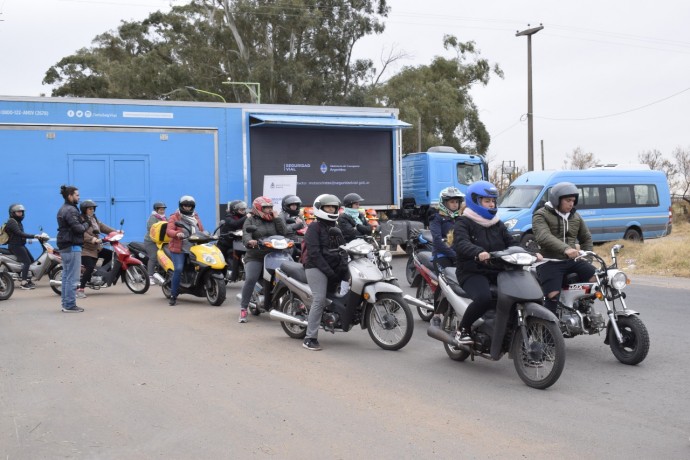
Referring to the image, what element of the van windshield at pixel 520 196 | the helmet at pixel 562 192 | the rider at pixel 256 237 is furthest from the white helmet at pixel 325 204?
the van windshield at pixel 520 196

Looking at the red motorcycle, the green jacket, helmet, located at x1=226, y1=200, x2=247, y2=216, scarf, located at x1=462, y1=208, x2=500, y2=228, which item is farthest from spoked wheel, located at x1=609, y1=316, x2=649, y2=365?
the red motorcycle

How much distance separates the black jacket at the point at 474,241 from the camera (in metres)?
6.98

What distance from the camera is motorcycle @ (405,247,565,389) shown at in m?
6.38

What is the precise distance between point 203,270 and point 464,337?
20.3 ft

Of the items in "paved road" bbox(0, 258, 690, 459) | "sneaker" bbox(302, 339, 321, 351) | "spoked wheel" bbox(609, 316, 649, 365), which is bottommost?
"paved road" bbox(0, 258, 690, 459)

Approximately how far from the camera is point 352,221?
1158cm

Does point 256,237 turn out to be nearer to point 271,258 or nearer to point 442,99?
point 271,258

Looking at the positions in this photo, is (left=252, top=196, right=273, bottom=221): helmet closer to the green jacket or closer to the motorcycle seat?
the motorcycle seat

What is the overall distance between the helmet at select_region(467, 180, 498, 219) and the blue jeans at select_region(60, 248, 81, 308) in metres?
6.70

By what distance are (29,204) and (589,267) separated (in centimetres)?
1350

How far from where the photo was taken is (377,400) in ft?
20.5

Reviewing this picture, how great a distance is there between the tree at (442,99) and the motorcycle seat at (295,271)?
39.6 metres

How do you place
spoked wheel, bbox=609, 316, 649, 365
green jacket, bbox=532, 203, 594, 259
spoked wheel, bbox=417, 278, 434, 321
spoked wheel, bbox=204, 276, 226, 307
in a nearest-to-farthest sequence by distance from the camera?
spoked wheel, bbox=609, 316, 649, 365
green jacket, bbox=532, 203, 594, 259
spoked wheel, bbox=417, 278, 434, 321
spoked wheel, bbox=204, 276, 226, 307

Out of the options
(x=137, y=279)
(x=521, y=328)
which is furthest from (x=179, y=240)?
(x=521, y=328)
